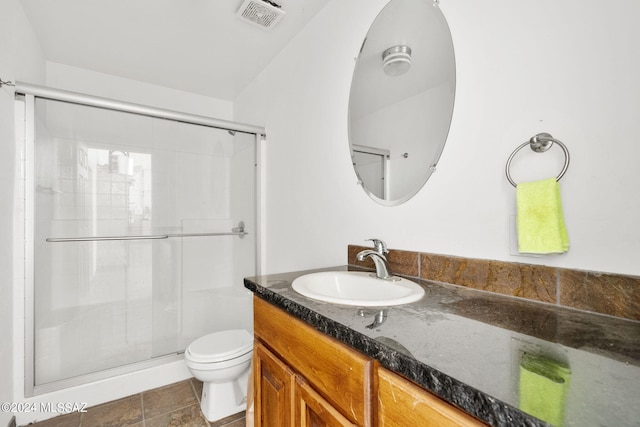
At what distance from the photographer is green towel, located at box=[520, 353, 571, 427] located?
0.33 metres

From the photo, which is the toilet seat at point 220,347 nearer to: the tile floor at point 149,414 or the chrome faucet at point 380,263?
the tile floor at point 149,414

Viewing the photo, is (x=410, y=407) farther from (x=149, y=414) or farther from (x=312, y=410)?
(x=149, y=414)

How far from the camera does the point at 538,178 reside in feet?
2.53

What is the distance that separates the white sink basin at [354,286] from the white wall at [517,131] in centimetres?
19

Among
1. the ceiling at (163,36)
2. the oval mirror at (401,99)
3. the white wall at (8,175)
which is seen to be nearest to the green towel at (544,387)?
the oval mirror at (401,99)

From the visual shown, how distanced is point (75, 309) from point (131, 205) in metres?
0.71

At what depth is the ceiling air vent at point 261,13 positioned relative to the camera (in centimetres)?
161

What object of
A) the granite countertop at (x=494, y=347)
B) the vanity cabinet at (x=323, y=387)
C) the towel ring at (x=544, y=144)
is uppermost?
the towel ring at (x=544, y=144)

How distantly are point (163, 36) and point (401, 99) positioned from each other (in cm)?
175

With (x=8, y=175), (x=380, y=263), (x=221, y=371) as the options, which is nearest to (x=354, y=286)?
(x=380, y=263)

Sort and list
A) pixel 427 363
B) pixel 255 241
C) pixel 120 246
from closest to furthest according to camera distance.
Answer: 1. pixel 427 363
2. pixel 120 246
3. pixel 255 241

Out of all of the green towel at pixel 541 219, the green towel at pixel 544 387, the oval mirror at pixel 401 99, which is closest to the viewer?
the green towel at pixel 544 387

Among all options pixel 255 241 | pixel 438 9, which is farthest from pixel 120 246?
pixel 438 9

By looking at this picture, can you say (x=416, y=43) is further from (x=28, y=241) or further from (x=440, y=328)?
(x=28, y=241)
